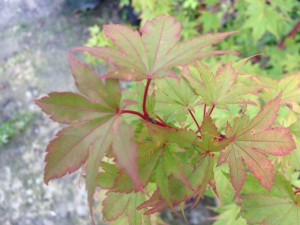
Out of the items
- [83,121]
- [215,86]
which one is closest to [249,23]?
[215,86]

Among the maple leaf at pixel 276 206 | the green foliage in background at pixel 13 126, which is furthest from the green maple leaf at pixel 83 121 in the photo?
the green foliage in background at pixel 13 126

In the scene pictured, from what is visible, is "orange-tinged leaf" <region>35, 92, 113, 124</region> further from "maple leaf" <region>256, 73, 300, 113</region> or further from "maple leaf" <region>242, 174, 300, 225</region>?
"maple leaf" <region>256, 73, 300, 113</region>

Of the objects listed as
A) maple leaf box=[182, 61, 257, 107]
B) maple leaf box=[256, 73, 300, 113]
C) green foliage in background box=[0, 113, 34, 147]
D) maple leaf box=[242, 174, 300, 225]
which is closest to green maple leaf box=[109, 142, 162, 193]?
maple leaf box=[182, 61, 257, 107]

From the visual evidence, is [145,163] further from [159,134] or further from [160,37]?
[160,37]

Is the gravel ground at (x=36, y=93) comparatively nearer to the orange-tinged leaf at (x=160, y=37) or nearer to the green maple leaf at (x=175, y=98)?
the green maple leaf at (x=175, y=98)

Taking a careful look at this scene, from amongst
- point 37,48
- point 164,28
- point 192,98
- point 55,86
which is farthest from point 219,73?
point 37,48
